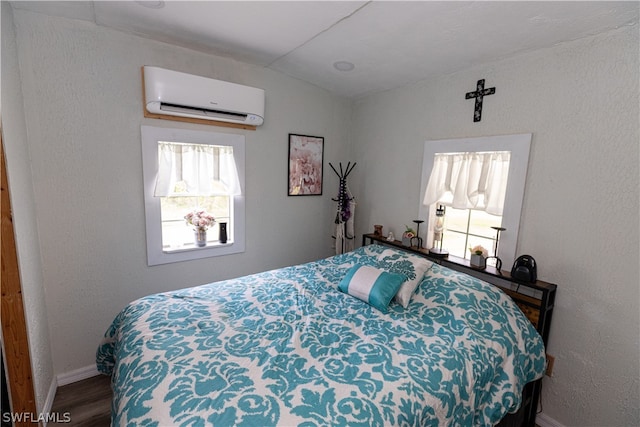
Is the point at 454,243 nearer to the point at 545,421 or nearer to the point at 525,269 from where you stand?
the point at 525,269

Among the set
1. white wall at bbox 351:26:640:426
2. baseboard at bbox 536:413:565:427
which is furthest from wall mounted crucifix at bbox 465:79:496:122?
baseboard at bbox 536:413:565:427

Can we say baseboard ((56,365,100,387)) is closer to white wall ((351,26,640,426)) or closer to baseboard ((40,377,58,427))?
baseboard ((40,377,58,427))

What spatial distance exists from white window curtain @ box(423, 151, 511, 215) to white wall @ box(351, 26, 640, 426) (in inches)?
6.7

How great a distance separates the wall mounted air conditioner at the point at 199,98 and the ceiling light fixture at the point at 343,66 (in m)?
0.66

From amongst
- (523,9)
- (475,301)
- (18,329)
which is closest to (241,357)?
(18,329)

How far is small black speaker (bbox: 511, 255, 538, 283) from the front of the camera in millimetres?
1867

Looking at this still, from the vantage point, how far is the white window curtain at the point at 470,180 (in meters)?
2.11

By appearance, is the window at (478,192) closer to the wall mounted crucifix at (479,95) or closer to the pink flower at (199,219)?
the wall mounted crucifix at (479,95)

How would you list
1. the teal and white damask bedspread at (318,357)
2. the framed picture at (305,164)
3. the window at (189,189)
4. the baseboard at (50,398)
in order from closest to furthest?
the teal and white damask bedspread at (318,357) → the baseboard at (50,398) → the window at (189,189) → the framed picture at (305,164)

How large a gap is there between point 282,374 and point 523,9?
2.09m

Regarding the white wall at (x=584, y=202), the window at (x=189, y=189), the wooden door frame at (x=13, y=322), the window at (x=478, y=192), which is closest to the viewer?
the wooden door frame at (x=13, y=322)

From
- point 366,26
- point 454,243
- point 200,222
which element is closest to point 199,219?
point 200,222

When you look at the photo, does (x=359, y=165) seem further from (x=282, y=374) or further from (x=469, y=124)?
(x=282, y=374)

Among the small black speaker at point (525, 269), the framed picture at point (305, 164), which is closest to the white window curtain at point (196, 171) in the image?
the framed picture at point (305, 164)
